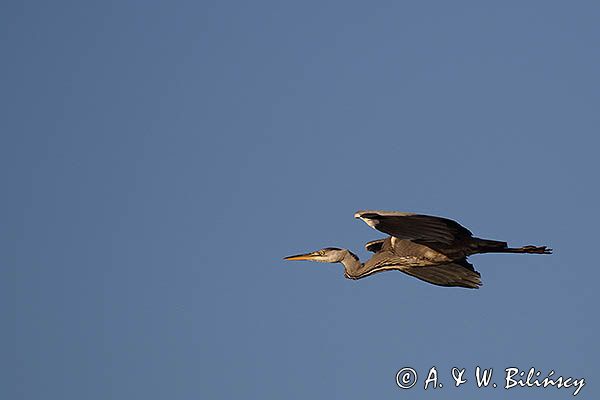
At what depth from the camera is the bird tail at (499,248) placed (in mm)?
23703

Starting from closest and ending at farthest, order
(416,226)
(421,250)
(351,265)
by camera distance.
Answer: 1. (416,226)
2. (421,250)
3. (351,265)

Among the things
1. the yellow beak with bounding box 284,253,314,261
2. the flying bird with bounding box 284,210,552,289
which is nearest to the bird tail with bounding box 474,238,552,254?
the flying bird with bounding box 284,210,552,289

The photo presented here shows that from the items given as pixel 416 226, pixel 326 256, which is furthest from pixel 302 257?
pixel 416 226

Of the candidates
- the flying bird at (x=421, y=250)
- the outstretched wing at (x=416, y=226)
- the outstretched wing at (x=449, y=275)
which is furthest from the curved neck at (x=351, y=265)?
the outstretched wing at (x=416, y=226)

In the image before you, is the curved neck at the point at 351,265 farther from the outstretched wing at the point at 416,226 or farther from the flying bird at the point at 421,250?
the outstretched wing at the point at 416,226

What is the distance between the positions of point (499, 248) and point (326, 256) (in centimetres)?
406

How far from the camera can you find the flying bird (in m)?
22.6

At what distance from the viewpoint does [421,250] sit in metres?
24.5

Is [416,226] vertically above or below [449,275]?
above

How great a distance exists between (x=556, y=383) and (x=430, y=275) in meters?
3.92

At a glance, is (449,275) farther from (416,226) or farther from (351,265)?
(416,226)

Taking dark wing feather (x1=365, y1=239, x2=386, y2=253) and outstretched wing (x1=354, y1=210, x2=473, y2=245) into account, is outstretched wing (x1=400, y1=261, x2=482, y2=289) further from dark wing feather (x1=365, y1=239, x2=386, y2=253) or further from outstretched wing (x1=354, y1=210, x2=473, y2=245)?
outstretched wing (x1=354, y1=210, x2=473, y2=245)

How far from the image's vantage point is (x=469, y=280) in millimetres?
25703

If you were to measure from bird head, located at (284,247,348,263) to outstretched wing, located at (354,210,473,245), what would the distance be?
8.45 ft
